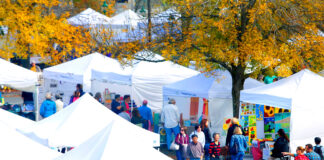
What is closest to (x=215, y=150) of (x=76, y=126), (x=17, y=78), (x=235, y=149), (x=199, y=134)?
(x=235, y=149)

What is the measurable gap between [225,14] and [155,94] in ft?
21.1

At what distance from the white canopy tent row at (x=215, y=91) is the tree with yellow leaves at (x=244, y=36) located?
668 millimetres

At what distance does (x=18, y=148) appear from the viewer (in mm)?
7266

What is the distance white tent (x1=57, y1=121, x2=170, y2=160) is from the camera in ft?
21.1

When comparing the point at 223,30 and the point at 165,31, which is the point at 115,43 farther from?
the point at 223,30

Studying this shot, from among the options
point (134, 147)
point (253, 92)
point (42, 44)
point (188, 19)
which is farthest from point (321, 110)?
point (42, 44)

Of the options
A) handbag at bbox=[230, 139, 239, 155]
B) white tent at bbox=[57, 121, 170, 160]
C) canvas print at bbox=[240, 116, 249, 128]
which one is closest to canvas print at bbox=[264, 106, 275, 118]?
canvas print at bbox=[240, 116, 249, 128]

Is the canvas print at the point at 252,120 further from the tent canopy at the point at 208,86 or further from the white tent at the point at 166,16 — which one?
the white tent at the point at 166,16

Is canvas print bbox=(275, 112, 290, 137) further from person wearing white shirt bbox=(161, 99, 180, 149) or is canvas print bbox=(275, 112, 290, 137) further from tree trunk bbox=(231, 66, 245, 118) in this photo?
person wearing white shirt bbox=(161, 99, 180, 149)

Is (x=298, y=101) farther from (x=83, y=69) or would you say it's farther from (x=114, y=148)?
(x=83, y=69)

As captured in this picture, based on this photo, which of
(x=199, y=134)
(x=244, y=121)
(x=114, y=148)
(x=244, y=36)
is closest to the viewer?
(x=114, y=148)

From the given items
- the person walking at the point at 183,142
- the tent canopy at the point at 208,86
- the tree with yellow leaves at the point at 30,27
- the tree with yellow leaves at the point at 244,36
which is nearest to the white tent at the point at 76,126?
the person walking at the point at 183,142

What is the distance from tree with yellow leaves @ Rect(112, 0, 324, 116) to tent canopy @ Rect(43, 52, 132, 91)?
219 inches

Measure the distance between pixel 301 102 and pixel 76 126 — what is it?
5.27 meters
